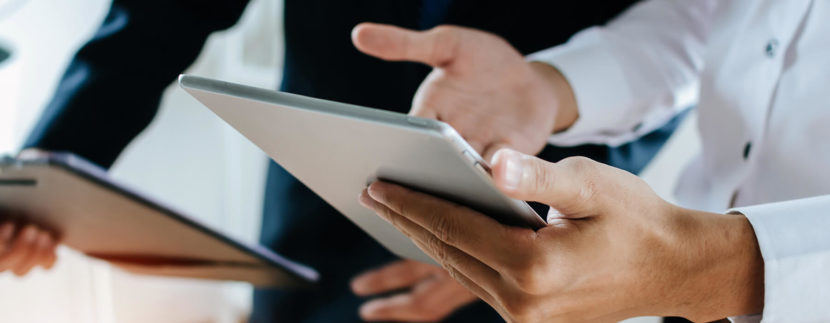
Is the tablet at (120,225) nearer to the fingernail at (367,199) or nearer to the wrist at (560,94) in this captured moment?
the fingernail at (367,199)

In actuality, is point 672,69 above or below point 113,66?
below

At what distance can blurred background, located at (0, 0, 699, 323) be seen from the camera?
1.21 metres

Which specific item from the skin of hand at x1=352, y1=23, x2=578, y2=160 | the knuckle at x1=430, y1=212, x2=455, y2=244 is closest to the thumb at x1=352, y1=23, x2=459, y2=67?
the skin of hand at x1=352, y1=23, x2=578, y2=160

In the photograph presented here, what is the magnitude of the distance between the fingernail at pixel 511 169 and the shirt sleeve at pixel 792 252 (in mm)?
225

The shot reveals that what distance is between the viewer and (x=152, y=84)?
798 mm

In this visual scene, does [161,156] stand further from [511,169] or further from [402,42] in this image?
[511,169]

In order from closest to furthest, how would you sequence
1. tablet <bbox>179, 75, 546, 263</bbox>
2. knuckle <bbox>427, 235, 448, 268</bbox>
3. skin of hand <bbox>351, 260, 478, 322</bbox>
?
tablet <bbox>179, 75, 546, 263</bbox> → knuckle <bbox>427, 235, 448, 268</bbox> → skin of hand <bbox>351, 260, 478, 322</bbox>

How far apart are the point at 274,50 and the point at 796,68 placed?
3.88 ft

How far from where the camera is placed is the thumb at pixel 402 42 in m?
0.54

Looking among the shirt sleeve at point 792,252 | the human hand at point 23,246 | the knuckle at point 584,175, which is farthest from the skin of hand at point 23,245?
the shirt sleeve at point 792,252

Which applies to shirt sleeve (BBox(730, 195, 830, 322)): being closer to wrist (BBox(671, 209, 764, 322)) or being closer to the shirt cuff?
wrist (BBox(671, 209, 764, 322))

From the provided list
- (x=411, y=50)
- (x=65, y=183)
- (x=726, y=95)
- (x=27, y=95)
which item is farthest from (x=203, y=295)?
(x=726, y=95)

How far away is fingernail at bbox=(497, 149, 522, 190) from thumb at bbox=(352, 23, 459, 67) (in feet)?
0.99

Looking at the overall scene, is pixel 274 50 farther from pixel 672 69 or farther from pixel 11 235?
pixel 672 69
